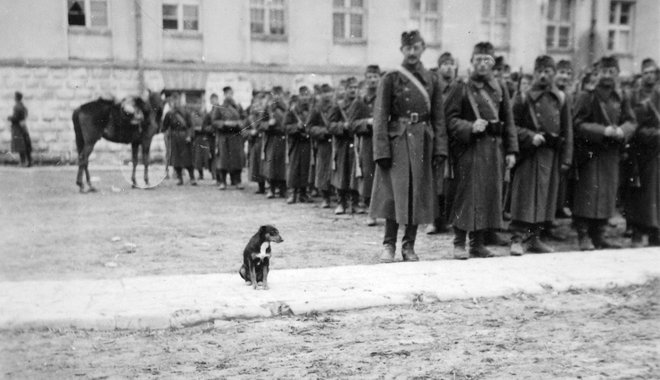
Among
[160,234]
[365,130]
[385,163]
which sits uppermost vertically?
[365,130]

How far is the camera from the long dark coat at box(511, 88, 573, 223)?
773 cm

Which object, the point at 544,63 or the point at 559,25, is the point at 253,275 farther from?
the point at 559,25

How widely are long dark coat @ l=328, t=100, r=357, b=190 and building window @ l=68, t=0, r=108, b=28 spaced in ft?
40.9

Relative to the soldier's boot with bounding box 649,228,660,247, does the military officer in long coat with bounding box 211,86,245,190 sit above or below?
above

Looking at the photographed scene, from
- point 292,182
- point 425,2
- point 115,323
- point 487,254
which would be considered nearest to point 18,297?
point 115,323

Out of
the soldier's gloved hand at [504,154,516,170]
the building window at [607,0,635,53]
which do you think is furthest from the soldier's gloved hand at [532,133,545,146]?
the building window at [607,0,635,53]

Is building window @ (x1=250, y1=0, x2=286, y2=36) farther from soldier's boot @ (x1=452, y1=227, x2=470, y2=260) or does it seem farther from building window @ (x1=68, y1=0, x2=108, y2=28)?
soldier's boot @ (x1=452, y1=227, x2=470, y2=260)

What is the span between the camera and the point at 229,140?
15.2m

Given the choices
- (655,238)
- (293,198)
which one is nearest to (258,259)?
(655,238)

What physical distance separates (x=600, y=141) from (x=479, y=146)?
1.72 meters

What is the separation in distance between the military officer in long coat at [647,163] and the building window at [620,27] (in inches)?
773

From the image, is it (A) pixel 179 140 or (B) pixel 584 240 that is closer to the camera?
(B) pixel 584 240

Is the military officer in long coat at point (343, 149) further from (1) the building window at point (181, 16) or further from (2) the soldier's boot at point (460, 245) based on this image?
(1) the building window at point (181, 16)

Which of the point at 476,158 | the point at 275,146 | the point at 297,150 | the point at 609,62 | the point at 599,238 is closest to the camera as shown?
the point at 476,158
